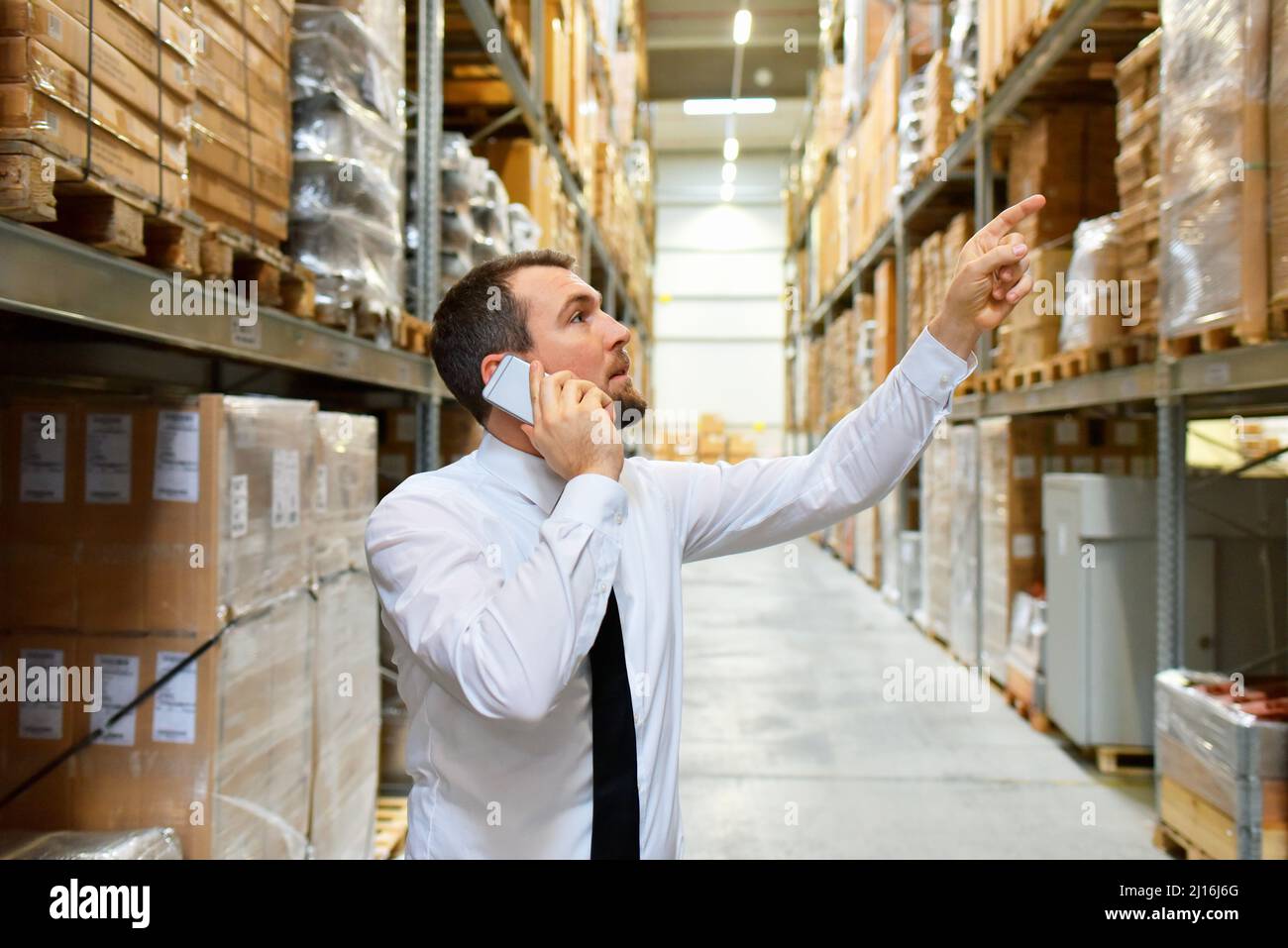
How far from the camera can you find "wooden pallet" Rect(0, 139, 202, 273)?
1.64 metres

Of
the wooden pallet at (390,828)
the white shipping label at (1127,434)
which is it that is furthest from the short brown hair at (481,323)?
the white shipping label at (1127,434)

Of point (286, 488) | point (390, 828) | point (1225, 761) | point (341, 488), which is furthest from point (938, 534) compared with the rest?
point (286, 488)

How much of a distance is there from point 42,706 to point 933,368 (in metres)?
2.18

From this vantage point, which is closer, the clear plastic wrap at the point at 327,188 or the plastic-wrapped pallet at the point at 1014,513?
the clear plastic wrap at the point at 327,188

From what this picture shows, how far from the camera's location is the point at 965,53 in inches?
275

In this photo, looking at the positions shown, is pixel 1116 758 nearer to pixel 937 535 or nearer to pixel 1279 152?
pixel 1279 152

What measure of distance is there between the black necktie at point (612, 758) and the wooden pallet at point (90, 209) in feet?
3.88

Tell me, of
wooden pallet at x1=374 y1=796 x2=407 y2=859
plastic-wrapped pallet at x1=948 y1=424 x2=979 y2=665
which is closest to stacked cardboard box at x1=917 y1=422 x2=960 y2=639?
plastic-wrapped pallet at x1=948 y1=424 x2=979 y2=665

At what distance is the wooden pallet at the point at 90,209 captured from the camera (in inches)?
64.5

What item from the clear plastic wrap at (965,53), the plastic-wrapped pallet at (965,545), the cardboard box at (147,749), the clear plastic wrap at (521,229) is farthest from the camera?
the clear plastic wrap at (965,53)

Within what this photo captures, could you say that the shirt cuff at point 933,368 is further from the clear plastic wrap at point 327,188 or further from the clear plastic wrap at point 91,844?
the clear plastic wrap at point 327,188

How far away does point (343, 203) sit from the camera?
334 cm
